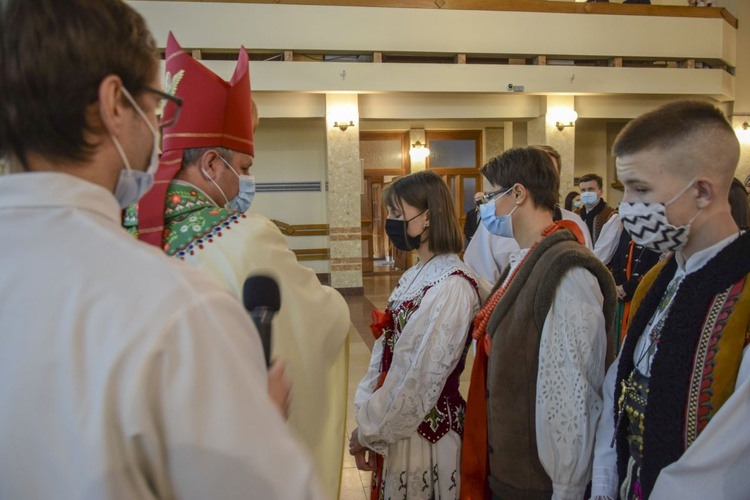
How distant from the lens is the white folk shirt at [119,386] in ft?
1.63

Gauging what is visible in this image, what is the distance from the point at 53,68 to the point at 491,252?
3522 millimetres

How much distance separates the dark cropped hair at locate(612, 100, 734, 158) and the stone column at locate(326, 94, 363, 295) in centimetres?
729

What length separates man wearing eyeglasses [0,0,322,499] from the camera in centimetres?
50

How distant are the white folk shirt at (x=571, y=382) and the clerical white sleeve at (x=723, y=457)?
403mm

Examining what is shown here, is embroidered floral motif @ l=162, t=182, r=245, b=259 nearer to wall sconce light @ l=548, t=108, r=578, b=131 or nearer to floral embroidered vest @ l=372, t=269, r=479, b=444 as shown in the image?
floral embroidered vest @ l=372, t=269, r=479, b=444

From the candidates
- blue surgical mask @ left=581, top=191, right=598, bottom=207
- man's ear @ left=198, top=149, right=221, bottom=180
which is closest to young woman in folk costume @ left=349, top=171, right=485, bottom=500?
man's ear @ left=198, top=149, right=221, bottom=180

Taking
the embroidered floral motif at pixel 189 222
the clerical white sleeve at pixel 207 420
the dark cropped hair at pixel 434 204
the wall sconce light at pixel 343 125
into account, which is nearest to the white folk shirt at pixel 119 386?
the clerical white sleeve at pixel 207 420

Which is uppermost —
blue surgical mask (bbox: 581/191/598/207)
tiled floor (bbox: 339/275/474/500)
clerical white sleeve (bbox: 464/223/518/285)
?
blue surgical mask (bbox: 581/191/598/207)

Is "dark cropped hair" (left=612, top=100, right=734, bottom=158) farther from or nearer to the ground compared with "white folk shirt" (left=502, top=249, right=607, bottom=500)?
farther from the ground

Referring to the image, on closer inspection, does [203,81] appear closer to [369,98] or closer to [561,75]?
[369,98]

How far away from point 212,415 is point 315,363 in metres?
0.83

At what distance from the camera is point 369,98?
353 inches

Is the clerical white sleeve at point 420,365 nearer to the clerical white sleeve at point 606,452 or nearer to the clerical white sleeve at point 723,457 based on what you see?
the clerical white sleeve at point 606,452

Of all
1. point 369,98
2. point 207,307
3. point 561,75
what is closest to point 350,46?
point 369,98
